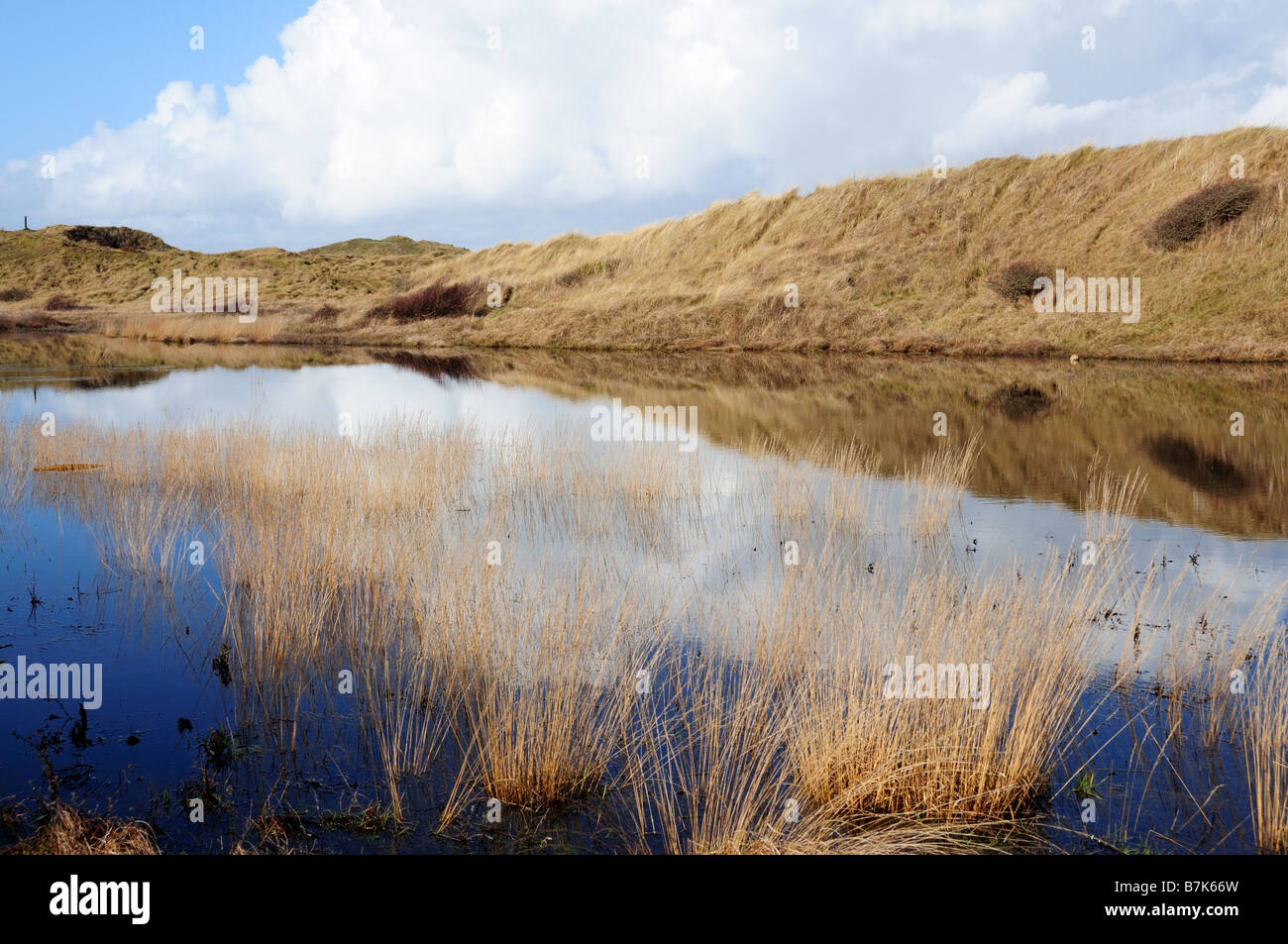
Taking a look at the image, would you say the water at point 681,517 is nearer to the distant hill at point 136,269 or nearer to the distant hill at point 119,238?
the distant hill at point 136,269

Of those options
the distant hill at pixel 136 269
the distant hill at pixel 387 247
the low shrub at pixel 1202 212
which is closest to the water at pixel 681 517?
the low shrub at pixel 1202 212

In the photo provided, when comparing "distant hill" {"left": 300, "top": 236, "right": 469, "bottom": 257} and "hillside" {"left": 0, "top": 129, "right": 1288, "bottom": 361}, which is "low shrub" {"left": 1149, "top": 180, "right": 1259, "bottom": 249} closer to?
"hillside" {"left": 0, "top": 129, "right": 1288, "bottom": 361}

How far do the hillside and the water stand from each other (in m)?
3.85

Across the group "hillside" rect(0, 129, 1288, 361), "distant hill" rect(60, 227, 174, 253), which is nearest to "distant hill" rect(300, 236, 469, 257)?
"distant hill" rect(60, 227, 174, 253)

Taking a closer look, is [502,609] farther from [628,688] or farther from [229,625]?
[229,625]

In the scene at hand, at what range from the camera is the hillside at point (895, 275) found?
3122 centimetres

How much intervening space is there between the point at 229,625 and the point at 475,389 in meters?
18.4

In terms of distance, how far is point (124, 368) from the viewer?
2997cm

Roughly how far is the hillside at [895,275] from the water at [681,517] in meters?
3.85

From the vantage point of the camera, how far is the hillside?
31.2m

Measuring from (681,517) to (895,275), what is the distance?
31.7m

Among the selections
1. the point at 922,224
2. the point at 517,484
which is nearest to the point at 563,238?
the point at 922,224
